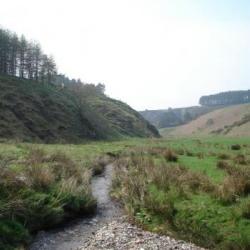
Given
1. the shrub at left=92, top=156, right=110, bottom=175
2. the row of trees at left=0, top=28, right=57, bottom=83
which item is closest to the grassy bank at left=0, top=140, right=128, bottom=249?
the shrub at left=92, top=156, right=110, bottom=175

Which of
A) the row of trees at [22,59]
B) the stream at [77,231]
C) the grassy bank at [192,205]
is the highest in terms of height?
the row of trees at [22,59]

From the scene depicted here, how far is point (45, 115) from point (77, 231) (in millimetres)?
70662

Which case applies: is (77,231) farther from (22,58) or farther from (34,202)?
(22,58)

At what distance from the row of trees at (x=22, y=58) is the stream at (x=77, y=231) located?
9058 cm

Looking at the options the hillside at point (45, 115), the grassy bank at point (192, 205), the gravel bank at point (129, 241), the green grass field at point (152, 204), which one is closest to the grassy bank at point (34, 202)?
the green grass field at point (152, 204)

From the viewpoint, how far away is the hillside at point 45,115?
7025 cm

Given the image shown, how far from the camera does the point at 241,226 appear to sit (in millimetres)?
13336

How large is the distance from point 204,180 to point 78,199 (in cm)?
577

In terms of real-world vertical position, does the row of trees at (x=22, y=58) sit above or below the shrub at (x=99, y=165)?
above

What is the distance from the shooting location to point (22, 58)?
4493 inches

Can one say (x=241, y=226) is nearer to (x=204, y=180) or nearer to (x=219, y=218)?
(x=219, y=218)

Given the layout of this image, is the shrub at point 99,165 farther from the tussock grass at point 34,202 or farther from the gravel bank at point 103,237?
the gravel bank at point 103,237

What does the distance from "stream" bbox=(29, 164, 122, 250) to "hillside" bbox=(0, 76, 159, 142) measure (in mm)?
45160

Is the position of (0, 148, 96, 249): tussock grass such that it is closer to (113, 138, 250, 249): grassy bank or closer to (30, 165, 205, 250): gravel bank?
(30, 165, 205, 250): gravel bank
